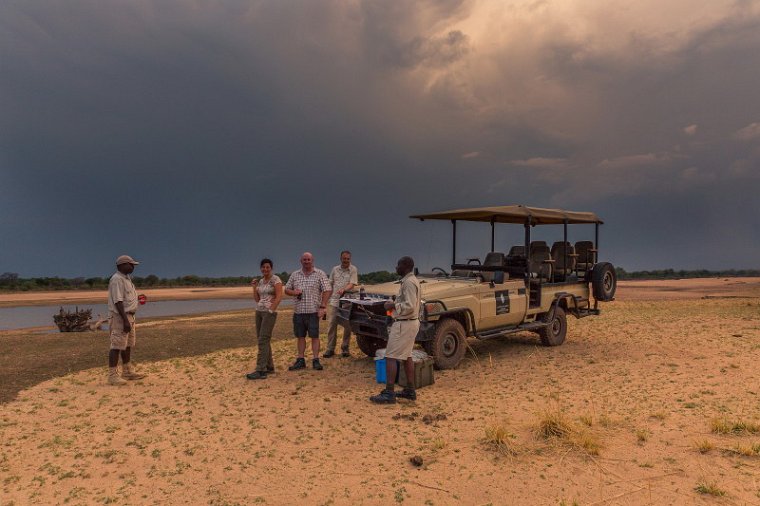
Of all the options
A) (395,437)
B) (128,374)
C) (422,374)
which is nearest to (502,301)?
(422,374)

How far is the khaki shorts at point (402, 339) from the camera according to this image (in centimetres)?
664

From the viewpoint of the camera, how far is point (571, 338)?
11.9 m

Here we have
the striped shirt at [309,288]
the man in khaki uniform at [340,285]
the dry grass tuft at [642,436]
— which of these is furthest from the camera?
the man in khaki uniform at [340,285]

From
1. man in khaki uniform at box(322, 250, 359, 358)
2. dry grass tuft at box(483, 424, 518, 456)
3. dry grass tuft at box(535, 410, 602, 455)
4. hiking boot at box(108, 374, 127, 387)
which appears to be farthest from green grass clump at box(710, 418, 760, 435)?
hiking boot at box(108, 374, 127, 387)

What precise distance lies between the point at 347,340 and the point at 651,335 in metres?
7.65

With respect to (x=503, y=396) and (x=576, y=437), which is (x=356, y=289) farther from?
(x=576, y=437)

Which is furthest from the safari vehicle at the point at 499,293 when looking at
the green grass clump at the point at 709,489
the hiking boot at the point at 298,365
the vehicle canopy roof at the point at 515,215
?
the green grass clump at the point at 709,489

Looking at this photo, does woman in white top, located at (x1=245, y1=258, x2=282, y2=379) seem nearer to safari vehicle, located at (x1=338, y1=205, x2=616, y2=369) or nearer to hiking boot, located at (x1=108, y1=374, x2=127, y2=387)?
safari vehicle, located at (x1=338, y1=205, x2=616, y2=369)

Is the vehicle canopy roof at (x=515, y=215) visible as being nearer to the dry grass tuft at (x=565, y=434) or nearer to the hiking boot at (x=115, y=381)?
the dry grass tuft at (x=565, y=434)

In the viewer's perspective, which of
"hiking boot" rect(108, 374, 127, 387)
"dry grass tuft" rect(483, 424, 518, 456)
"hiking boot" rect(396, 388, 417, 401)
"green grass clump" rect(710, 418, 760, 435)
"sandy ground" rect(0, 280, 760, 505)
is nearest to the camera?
"sandy ground" rect(0, 280, 760, 505)

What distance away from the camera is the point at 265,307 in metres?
8.09

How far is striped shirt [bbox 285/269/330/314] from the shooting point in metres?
8.34

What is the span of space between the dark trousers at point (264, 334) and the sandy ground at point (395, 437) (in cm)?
30

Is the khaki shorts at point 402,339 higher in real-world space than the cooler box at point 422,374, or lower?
higher
